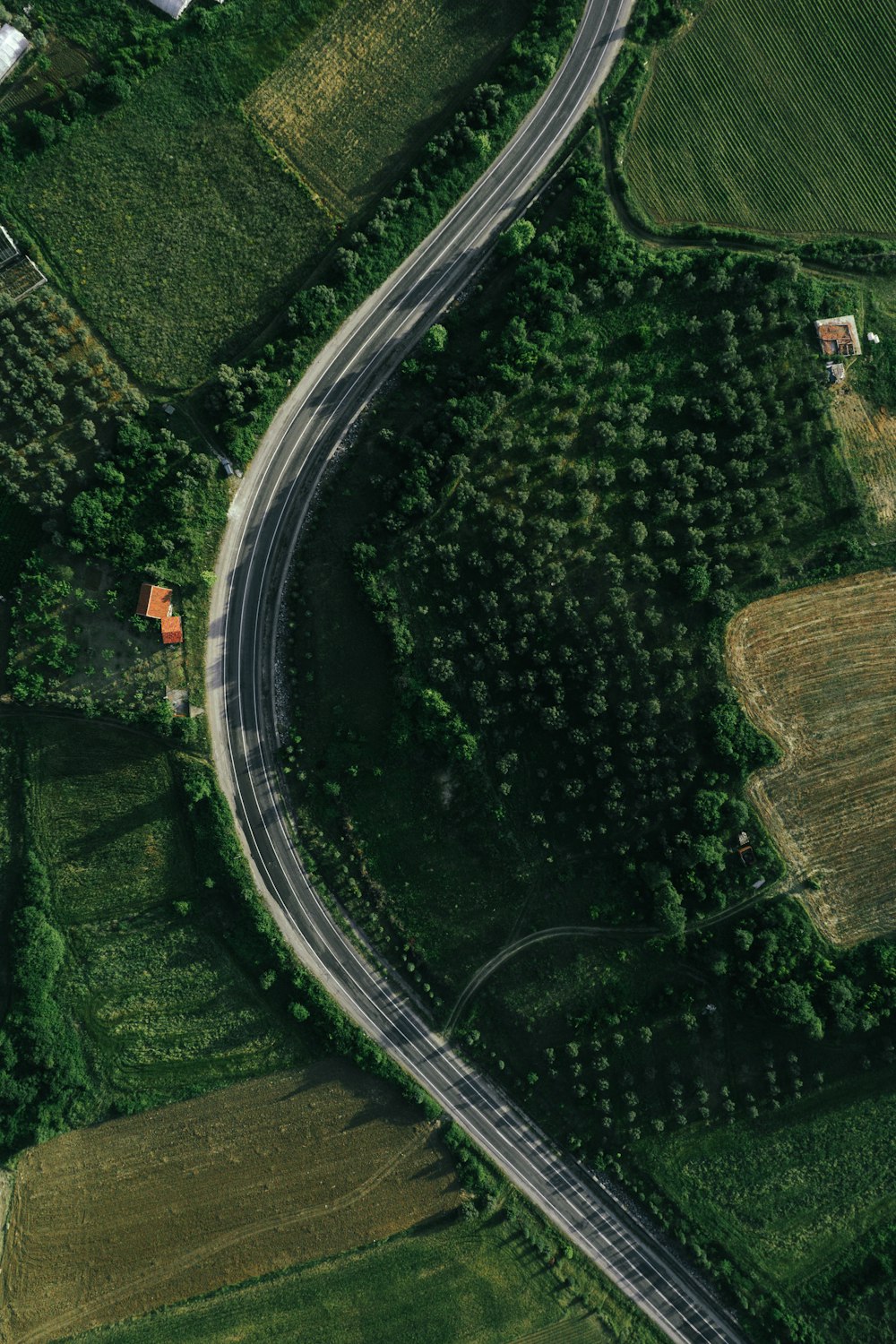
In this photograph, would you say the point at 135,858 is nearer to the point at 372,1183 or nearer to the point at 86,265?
the point at 372,1183

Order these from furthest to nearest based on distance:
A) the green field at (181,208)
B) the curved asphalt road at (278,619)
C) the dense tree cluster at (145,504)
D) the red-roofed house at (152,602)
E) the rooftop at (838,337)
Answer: the curved asphalt road at (278,619) < the red-roofed house at (152,602) < the green field at (181,208) < the dense tree cluster at (145,504) < the rooftop at (838,337)

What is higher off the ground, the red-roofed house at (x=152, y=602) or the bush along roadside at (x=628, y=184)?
the bush along roadside at (x=628, y=184)

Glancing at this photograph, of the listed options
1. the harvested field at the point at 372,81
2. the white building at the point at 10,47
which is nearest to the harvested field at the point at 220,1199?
the harvested field at the point at 372,81

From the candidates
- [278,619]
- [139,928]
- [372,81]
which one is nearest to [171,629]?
[278,619]

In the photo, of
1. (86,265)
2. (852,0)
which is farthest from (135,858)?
(852,0)

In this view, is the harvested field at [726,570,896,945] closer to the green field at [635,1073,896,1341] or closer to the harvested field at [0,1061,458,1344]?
the green field at [635,1073,896,1341]

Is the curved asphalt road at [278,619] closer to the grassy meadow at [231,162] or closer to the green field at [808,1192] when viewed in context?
the grassy meadow at [231,162]

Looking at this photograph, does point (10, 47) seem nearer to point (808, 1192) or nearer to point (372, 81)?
point (372, 81)
